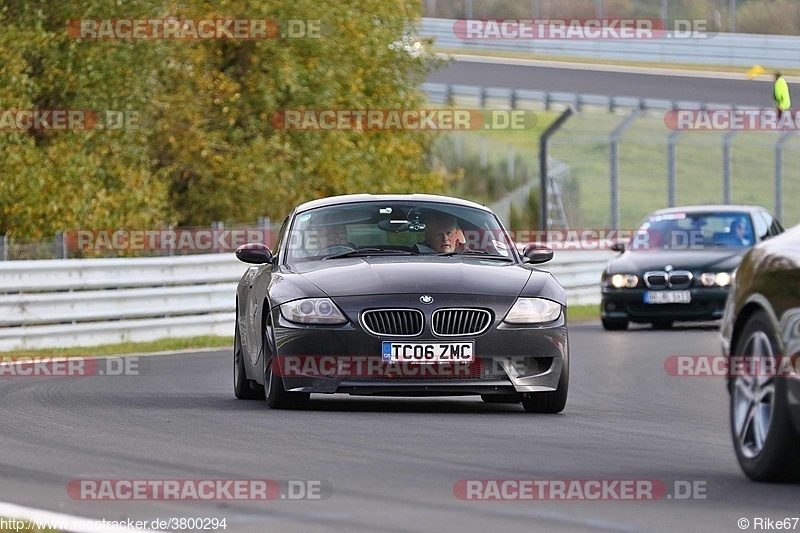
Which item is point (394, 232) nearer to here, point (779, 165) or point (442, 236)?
point (442, 236)

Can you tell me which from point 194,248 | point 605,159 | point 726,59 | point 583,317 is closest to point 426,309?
point 194,248

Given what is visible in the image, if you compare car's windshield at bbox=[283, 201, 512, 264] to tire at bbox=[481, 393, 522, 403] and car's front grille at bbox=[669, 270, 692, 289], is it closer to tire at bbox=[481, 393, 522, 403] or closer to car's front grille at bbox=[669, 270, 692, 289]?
tire at bbox=[481, 393, 522, 403]

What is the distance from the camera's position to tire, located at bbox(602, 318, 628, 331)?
2230 cm

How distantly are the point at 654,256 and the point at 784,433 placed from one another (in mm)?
14744

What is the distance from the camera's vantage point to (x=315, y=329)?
35.6ft

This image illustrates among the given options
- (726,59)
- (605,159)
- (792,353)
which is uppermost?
(792,353)

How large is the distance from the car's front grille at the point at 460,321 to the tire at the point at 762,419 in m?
2.95

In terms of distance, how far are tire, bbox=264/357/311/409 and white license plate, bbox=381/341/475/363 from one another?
0.67 m

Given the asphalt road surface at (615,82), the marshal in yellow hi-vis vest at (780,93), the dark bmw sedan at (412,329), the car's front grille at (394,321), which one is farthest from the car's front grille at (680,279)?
the asphalt road surface at (615,82)

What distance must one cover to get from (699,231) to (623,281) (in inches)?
53.4

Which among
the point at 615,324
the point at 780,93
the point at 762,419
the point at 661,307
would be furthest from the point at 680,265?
the point at 780,93

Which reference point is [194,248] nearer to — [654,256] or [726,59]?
[654,256]

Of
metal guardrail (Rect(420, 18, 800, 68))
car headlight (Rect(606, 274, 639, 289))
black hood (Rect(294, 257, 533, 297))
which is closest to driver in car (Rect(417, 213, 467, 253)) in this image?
black hood (Rect(294, 257, 533, 297))

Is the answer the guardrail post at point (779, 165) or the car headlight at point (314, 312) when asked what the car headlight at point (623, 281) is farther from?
the car headlight at point (314, 312)
